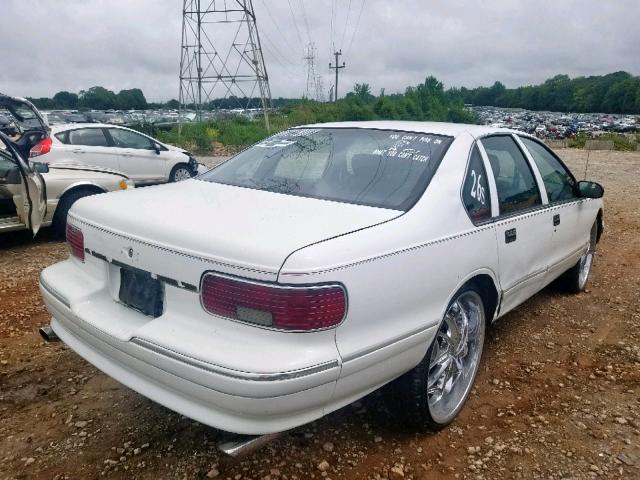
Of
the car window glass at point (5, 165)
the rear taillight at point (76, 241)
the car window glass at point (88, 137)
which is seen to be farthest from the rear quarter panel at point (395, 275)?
the car window glass at point (88, 137)

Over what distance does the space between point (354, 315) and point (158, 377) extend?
2.59 ft

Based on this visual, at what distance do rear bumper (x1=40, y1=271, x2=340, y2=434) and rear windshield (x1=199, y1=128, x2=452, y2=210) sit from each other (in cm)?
94

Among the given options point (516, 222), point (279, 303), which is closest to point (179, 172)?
point (516, 222)

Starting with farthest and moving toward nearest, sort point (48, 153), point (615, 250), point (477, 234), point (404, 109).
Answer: point (404, 109), point (48, 153), point (615, 250), point (477, 234)

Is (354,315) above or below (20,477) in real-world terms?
above

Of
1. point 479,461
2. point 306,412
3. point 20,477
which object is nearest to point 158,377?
point 306,412

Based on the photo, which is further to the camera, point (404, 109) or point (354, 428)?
point (404, 109)

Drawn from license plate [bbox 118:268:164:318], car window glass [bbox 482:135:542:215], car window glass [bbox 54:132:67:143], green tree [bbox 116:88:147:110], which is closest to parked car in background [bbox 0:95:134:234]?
car window glass [bbox 54:132:67:143]

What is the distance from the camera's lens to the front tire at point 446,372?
2535 millimetres

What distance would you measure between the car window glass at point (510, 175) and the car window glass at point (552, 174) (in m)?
0.22

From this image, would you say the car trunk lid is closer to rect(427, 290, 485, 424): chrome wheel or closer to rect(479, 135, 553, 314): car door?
rect(427, 290, 485, 424): chrome wheel

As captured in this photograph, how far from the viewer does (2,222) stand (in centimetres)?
576

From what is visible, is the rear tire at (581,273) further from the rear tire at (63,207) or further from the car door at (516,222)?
the rear tire at (63,207)

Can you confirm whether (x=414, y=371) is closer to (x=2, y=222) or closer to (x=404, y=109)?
(x=2, y=222)
